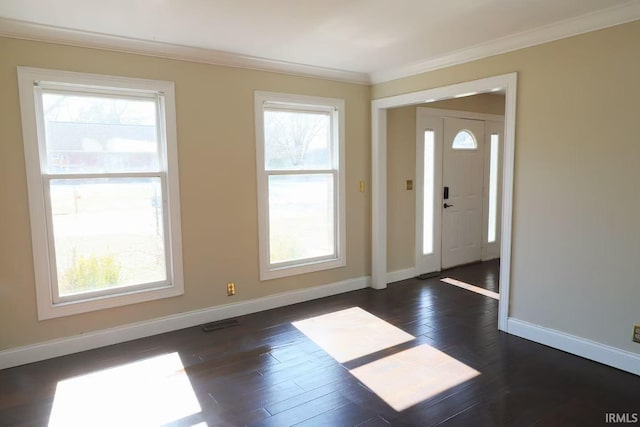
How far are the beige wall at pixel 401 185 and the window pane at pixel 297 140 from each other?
0.87 m

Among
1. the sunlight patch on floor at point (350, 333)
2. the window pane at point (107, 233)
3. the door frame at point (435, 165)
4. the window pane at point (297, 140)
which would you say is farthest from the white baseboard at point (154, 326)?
the window pane at point (297, 140)

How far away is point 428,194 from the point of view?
5.31 meters

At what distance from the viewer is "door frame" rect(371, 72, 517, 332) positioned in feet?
11.0

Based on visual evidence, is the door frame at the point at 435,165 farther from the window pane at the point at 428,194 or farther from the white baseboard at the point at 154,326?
the white baseboard at the point at 154,326

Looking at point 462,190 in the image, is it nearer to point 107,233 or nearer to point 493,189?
point 493,189

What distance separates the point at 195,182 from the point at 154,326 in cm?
133

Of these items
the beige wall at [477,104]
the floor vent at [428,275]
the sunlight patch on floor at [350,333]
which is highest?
the beige wall at [477,104]

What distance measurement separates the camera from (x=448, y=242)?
18.2ft

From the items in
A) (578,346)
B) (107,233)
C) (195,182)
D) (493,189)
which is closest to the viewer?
(578,346)

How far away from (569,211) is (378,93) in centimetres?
241

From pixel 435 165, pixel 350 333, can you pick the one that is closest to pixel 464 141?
pixel 435 165

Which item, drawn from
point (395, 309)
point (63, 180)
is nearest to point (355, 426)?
point (395, 309)

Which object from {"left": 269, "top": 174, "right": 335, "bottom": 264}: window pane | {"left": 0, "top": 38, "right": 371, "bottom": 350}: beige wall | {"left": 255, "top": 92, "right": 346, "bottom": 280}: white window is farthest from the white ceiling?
{"left": 269, "top": 174, "right": 335, "bottom": 264}: window pane

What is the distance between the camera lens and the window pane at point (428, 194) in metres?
5.24
